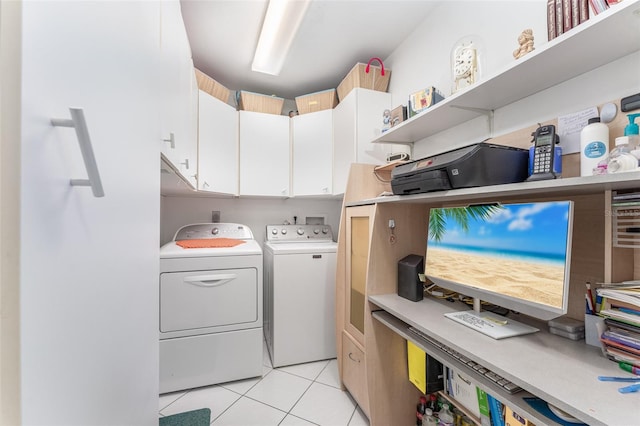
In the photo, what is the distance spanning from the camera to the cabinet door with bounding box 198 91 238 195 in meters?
2.23

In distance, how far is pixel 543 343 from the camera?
0.92 metres

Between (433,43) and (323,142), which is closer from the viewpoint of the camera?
(433,43)

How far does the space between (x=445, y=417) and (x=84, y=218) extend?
1791 mm

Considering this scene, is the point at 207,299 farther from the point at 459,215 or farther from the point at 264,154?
the point at 459,215

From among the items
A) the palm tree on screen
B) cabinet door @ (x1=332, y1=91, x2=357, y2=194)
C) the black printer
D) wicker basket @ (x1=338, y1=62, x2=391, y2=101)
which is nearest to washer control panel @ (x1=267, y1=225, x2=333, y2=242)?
cabinet door @ (x1=332, y1=91, x2=357, y2=194)

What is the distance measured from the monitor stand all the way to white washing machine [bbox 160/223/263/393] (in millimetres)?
1434

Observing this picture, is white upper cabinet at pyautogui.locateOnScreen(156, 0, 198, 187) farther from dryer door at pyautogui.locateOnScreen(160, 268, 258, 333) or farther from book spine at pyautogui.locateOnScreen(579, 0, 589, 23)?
book spine at pyautogui.locateOnScreen(579, 0, 589, 23)

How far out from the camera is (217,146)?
2361mm

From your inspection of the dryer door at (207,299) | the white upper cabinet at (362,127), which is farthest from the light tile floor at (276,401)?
the white upper cabinet at (362,127)

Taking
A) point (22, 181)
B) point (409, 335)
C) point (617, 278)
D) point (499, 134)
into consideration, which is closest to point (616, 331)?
point (617, 278)

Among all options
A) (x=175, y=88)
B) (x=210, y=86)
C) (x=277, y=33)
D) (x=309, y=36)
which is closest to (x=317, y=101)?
(x=309, y=36)

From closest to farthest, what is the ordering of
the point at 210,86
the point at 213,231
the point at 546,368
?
the point at 546,368, the point at 210,86, the point at 213,231

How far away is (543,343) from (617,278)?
327 mm

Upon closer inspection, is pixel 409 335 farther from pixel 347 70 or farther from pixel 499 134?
pixel 347 70
